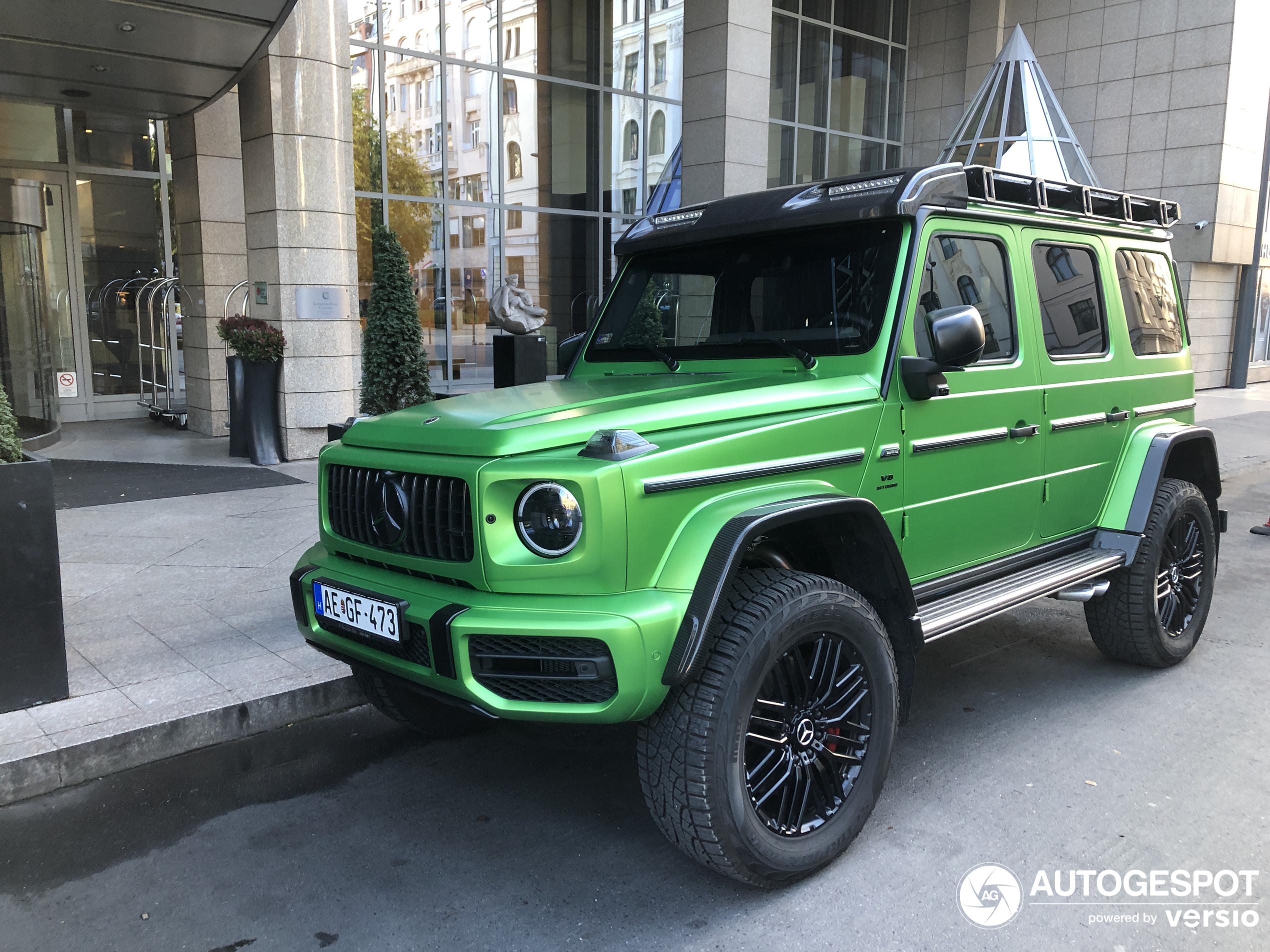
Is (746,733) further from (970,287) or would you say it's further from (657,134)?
(657,134)

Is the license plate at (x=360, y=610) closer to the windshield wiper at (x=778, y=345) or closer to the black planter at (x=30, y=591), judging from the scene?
the black planter at (x=30, y=591)

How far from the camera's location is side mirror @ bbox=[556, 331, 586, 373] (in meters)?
4.64

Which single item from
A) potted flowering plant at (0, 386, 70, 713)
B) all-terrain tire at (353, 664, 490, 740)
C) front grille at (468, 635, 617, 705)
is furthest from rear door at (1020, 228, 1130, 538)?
potted flowering plant at (0, 386, 70, 713)

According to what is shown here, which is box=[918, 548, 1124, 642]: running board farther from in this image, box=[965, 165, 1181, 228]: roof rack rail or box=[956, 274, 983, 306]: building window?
box=[965, 165, 1181, 228]: roof rack rail

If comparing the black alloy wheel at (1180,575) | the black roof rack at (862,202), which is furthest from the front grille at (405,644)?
the black alloy wheel at (1180,575)

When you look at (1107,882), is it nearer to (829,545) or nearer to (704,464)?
(829,545)

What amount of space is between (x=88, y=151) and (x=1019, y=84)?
1684cm

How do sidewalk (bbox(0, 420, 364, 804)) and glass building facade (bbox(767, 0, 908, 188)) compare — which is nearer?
sidewalk (bbox(0, 420, 364, 804))

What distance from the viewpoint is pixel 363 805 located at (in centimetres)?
371

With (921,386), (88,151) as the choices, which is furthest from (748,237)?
(88,151)

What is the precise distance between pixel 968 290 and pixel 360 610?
8.60 ft

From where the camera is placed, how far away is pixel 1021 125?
19.5m

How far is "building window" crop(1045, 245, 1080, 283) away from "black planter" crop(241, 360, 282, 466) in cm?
855

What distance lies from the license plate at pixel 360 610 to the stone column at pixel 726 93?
39.6ft
